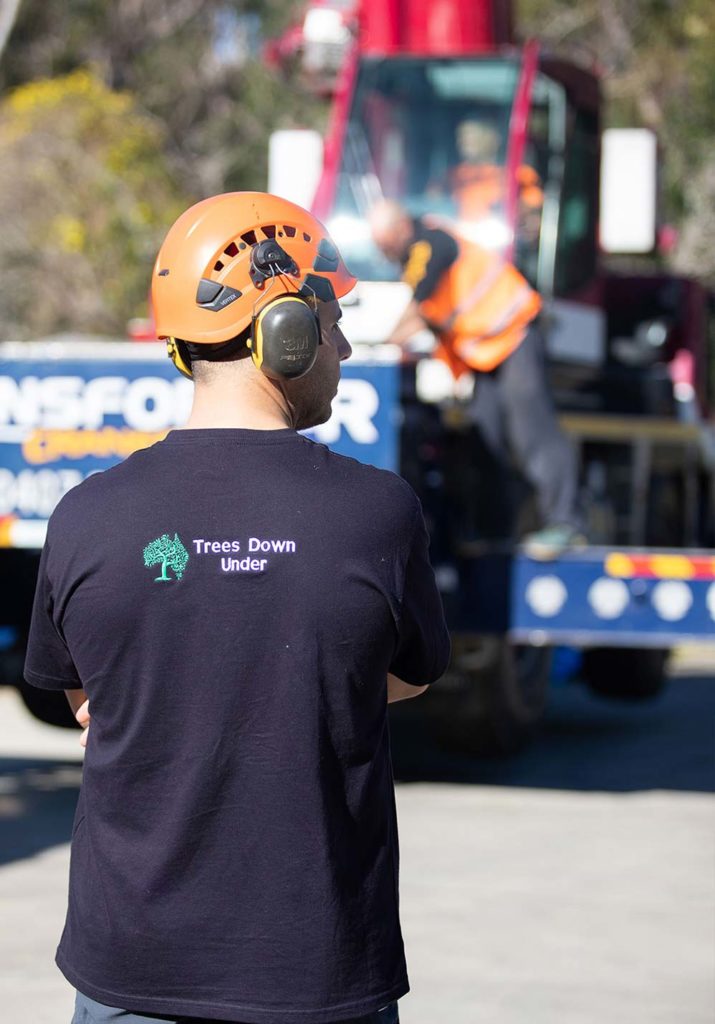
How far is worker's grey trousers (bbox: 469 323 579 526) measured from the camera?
855cm

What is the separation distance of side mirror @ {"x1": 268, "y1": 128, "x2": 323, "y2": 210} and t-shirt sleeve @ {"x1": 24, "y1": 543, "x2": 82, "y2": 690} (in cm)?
866

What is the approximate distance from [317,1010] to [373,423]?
5.30 m

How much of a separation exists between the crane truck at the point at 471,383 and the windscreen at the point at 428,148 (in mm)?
13

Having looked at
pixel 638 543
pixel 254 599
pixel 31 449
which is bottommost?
pixel 638 543

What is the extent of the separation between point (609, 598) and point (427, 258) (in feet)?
6.41

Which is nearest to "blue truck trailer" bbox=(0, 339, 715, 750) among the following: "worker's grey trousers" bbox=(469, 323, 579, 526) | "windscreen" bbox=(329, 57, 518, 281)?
"worker's grey trousers" bbox=(469, 323, 579, 526)

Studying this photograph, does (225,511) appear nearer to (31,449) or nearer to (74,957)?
(74,957)

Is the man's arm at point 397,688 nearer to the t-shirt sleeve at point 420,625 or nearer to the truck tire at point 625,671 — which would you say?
the t-shirt sleeve at point 420,625

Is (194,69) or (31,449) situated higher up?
(194,69)

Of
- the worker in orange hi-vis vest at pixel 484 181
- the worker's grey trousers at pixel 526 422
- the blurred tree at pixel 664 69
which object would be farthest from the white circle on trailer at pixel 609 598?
the blurred tree at pixel 664 69

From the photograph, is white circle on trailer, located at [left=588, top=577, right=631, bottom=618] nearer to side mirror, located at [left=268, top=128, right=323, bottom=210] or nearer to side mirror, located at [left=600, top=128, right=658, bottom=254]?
side mirror, located at [left=600, top=128, right=658, bottom=254]

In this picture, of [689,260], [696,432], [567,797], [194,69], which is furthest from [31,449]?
[194,69]

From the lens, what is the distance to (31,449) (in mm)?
7789

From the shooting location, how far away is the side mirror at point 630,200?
10938mm
